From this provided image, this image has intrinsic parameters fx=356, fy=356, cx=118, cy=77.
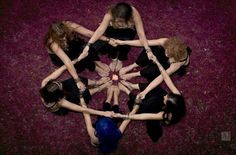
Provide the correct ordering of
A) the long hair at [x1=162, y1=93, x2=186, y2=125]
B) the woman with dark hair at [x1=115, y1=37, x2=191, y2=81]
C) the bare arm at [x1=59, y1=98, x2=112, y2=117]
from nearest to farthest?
the long hair at [x1=162, y1=93, x2=186, y2=125]
the woman with dark hair at [x1=115, y1=37, x2=191, y2=81]
the bare arm at [x1=59, y1=98, x2=112, y2=117]

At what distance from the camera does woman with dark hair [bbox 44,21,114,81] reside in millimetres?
4742

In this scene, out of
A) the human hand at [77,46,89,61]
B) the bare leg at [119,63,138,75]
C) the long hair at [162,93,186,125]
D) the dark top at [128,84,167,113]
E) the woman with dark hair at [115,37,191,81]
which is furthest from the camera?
the bare leg at [119,63,138,75]

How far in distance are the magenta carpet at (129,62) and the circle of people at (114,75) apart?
39cm

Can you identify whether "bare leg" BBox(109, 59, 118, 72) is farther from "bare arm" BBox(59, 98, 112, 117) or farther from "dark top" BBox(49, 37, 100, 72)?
"bare arm" BBox(59, 98, 112, 117)

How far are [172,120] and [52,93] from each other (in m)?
1.62

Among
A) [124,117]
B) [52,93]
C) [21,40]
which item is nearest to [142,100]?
[124,117]

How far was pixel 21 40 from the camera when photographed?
6348 millimetres

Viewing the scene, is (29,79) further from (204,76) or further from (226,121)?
(226,121)

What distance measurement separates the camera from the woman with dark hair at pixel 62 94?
4.62 metres

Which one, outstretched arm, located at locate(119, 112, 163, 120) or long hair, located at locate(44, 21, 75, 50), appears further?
outstretched arm, located at locate(119, 112, 163, 120)

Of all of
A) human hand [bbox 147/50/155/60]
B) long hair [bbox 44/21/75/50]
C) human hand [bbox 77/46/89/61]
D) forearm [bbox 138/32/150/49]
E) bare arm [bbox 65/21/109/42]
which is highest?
long hair [bbox 44/21/75/50]

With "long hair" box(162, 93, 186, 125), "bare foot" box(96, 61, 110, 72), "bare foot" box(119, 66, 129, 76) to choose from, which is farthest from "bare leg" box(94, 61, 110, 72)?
"long hair" box(162, 93, 186, 125)

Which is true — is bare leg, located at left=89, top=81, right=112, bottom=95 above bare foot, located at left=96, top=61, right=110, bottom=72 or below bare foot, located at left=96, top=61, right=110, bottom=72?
below

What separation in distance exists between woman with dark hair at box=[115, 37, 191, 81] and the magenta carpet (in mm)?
762
